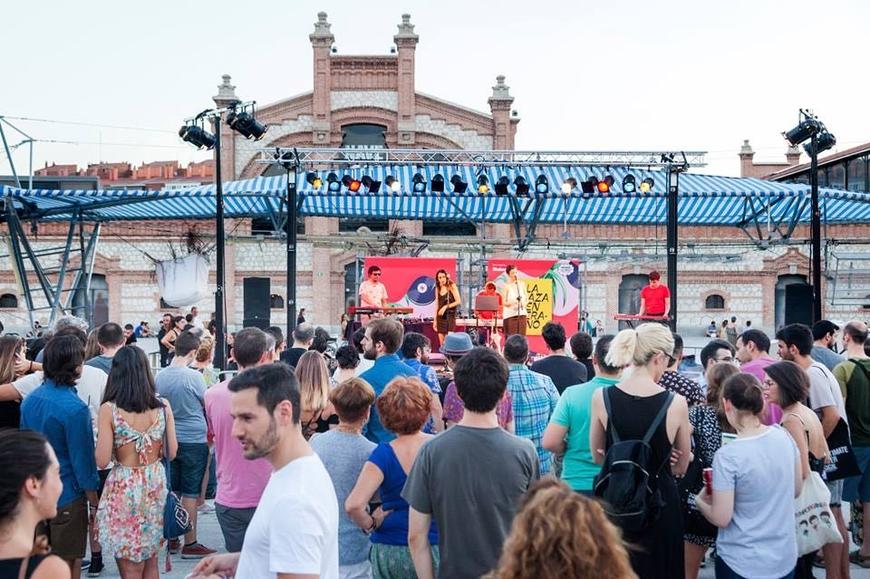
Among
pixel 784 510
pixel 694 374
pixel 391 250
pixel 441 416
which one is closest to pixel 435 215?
pixel 391 250

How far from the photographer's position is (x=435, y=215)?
69.8 ft

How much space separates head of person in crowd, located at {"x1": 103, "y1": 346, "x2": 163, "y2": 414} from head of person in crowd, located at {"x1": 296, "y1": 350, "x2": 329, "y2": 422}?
35.2 inches

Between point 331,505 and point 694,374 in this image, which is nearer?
point 331,505

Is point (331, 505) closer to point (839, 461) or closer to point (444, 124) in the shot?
point (839, 461)

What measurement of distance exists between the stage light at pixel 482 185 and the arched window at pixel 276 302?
14.3m

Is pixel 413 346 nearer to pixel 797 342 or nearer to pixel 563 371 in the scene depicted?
pixel 563 371

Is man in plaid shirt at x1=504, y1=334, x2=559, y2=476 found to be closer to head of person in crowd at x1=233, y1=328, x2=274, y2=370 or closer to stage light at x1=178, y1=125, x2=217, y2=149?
head of person in crowd at x1=233, y1=328, x2=274, y2=370

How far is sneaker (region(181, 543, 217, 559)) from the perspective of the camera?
6.71 meters

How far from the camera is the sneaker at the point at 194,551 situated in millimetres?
6707

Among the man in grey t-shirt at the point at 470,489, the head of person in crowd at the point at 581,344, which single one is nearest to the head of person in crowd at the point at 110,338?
the head of person in crowd at the point at 581,344

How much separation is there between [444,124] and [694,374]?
78.8 ft

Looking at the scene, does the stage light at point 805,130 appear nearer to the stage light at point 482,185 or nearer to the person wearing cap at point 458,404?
the stage light at point 482,185

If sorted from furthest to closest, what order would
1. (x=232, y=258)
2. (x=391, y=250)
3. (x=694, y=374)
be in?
(x=232, y=258) < (x=391, y=250) < (x=694, y=374)

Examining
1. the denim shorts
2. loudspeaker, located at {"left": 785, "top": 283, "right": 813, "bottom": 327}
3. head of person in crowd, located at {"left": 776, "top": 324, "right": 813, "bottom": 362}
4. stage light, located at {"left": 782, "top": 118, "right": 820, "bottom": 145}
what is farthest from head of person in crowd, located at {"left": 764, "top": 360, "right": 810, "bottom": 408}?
loudspeaker, located at {"left": 785, "top": 283, "right": 813, "bottom": 327}
